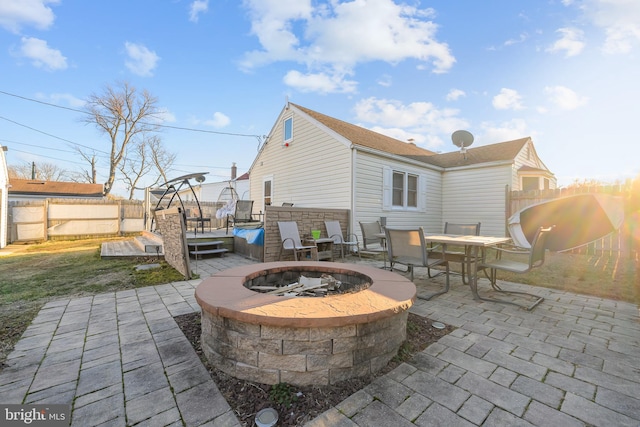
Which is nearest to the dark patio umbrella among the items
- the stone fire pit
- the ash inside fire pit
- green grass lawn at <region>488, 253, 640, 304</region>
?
green grass lawn at <region>488, 253, 640, 304</region>

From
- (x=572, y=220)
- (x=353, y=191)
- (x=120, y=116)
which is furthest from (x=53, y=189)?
(x=572, y=220)

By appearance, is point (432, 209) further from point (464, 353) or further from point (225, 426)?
point (225, 426)

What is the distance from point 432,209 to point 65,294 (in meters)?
10.4

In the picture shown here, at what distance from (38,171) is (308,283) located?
39.6 metres

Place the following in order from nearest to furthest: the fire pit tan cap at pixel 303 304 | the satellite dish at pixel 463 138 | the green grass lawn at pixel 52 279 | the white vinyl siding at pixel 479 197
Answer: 1. the fire pit tan cap at pixel 303 304
2. the green grass lawn at pixel 52 279
3. the white vinyl siding at pixel 479 197
4. the satellite dish at pixel 463 138

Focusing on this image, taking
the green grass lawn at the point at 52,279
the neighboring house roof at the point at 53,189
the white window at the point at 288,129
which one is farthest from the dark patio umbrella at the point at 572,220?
the neighboring house roof at the point at 53,189

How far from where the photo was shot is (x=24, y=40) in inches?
391

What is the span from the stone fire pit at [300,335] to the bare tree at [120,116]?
66.9ft

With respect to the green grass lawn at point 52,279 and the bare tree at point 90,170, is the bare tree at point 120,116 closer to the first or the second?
the bare tree at point 90,170

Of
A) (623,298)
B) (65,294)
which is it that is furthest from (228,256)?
(623,298)

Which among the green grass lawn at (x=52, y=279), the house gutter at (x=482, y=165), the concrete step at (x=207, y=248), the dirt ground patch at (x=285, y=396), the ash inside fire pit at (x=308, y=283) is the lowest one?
the green grass lawn at (x=52, y=279)

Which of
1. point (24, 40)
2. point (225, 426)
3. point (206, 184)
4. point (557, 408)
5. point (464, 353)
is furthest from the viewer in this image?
point (206, 184)

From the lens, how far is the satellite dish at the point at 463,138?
418 inches

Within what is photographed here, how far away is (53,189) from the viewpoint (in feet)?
66.1
